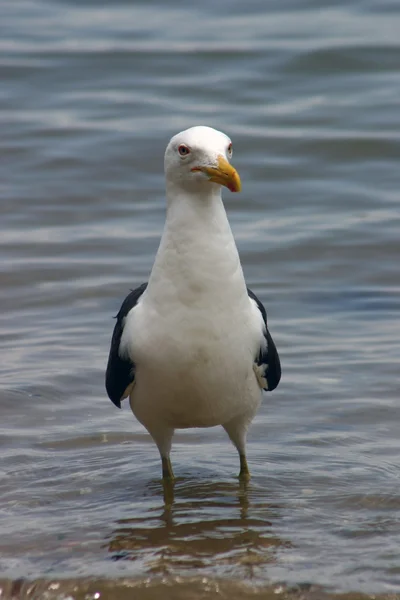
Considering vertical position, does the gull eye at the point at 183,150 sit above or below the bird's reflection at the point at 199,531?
above

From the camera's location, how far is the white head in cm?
479

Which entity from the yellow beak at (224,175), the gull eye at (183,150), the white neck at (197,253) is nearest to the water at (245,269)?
the white neck at (197,253)

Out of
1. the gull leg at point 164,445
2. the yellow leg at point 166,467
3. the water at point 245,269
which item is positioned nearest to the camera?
the water at point 245,269

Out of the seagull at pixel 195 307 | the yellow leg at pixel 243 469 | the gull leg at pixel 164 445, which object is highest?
the seagull at pixel 195 307

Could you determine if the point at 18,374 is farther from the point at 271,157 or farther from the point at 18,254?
the point at 271,157

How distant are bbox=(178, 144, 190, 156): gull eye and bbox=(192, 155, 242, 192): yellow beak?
0.11 m

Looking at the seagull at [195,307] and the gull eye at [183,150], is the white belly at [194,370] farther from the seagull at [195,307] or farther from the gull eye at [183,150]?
the gull eye at [183,150]

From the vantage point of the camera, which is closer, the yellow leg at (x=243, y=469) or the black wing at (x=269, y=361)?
the black wing at (x=269, y=361)

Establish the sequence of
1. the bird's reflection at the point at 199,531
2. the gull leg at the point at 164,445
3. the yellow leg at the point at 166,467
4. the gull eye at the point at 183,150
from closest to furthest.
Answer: the bird's reflection at the point at 199,531 < the gull eye at the point at 183,150 < the gull leg at the point at 164,445 < the yellow leg at the point at 166,467

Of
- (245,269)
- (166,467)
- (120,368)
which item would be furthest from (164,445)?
(245,269)

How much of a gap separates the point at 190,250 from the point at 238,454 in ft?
5.10

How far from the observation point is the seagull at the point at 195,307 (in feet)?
16.1

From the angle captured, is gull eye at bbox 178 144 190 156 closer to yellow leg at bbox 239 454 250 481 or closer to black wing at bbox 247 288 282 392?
black wing at bbox 247 288 282 392

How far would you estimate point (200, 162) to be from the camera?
484 centimetres
